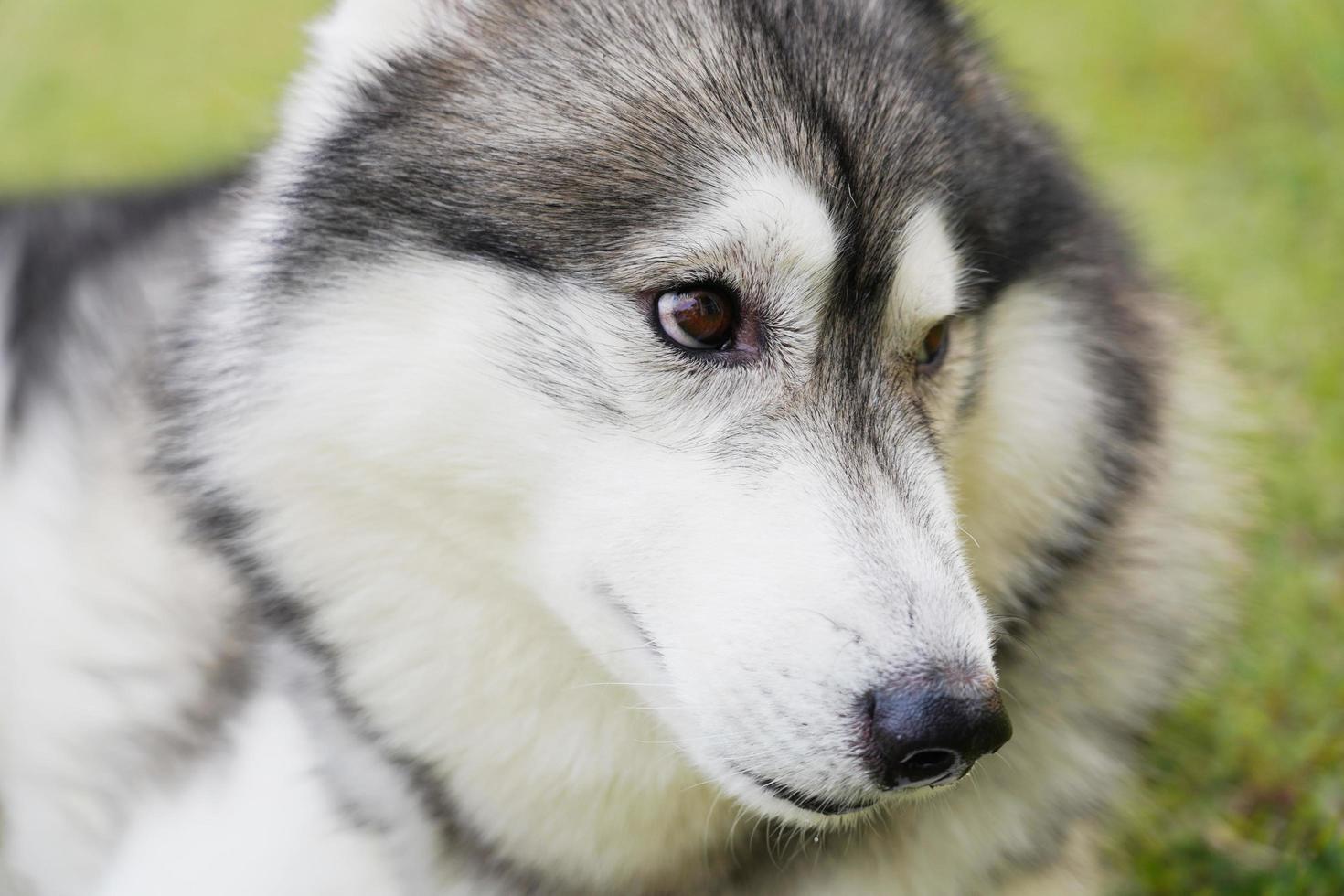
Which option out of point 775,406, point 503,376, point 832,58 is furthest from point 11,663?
point 832,58

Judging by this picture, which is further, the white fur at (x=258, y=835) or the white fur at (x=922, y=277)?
the white fur at (x=258, y=835)

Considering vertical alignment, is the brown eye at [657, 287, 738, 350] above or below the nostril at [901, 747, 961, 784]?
above

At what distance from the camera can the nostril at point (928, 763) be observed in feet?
5.74

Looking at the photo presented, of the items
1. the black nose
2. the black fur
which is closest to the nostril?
the black nose

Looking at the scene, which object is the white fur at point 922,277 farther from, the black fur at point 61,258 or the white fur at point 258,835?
the black fur at point 61,258

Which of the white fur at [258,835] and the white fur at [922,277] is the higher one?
the white fur at [922,277]

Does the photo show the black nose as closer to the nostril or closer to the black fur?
the nostril

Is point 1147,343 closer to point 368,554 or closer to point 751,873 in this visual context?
point 751,873

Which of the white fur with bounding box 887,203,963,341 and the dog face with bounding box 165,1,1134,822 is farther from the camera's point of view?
the white fur with bounding box 887,203,963,341

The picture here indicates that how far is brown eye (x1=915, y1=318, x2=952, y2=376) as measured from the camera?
7.13 ft

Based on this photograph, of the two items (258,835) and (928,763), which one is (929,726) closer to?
(928,763)

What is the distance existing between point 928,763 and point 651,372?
696mm

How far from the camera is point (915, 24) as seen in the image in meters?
2.29

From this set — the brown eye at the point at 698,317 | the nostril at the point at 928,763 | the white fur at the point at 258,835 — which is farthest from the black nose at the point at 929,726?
the white fur at the point at 258,835
